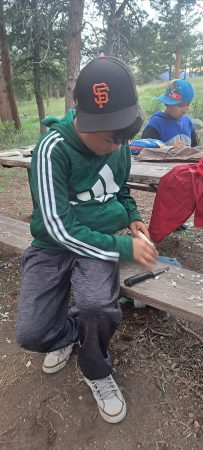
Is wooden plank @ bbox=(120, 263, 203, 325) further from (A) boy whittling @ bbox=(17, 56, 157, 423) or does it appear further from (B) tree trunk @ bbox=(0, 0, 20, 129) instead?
(B) tree trunk @ bbox=(0, 0, 20, 129)

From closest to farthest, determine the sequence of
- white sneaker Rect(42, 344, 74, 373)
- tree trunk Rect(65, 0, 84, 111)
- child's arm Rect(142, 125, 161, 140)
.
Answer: white sneaker Rect(42, 344, 74, 373), child's arm Rect(142, 125, 161, 140), tree trunk Rect(65, 0, 84, 111)

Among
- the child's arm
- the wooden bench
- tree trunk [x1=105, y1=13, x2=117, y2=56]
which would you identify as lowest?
the wooden bench

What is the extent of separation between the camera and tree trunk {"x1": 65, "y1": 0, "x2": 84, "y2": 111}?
9.38 m

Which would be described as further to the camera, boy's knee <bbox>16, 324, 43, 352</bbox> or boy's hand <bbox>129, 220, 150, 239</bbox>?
boy's hand <bbox>129, 220, 150, 239</bbox>

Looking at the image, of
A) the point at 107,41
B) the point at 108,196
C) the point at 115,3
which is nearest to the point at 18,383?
the point at 108,196

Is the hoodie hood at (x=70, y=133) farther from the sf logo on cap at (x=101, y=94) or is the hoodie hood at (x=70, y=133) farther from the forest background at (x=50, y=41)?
the forest background at (x=50, y=41)

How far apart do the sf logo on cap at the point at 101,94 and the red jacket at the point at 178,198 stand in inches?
39.4

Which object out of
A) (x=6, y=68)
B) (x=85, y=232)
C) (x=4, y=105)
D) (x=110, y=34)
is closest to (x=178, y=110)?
(x=85, y=232)

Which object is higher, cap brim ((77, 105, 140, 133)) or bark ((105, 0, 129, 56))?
bark ((105, 0, 129, 56))

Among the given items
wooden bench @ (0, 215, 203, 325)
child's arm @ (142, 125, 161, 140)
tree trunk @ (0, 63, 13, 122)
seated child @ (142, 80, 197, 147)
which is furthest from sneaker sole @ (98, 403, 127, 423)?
tree trunk @ (0, 63, 13, 122)

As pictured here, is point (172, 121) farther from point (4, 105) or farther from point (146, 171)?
point (4, 105)

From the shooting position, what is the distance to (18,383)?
7.14 feet

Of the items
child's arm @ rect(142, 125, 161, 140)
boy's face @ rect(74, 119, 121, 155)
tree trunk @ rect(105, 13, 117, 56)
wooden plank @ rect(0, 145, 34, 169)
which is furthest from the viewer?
tree trunk @ rect(105, 13, 117, 56)

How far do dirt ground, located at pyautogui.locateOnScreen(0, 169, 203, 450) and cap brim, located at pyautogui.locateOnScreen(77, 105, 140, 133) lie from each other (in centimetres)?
138
